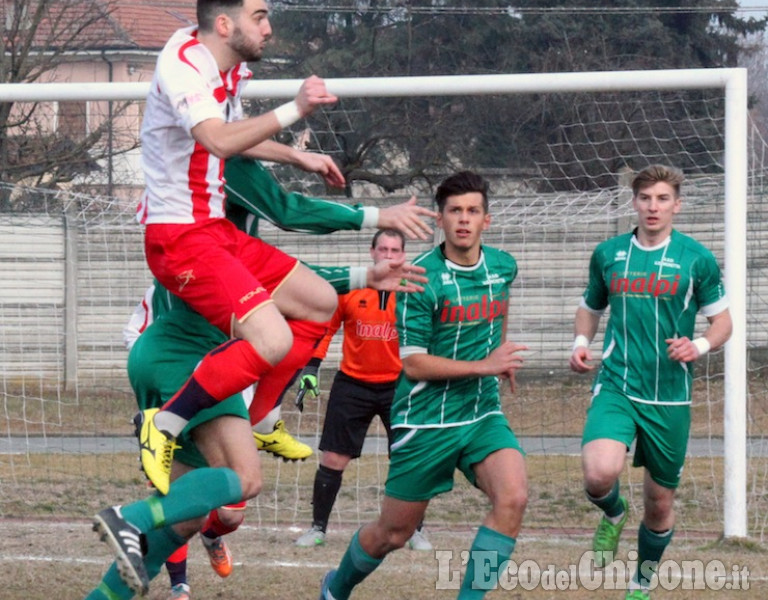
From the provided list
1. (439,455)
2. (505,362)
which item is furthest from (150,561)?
(505,362)

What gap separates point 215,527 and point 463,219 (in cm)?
207

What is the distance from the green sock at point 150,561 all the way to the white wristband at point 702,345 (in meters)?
2.60

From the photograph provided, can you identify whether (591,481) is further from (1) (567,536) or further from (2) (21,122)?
(2) (21,122)

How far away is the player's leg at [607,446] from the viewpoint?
6.25 m

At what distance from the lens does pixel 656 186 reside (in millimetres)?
6465

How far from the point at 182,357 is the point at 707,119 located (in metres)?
5.70

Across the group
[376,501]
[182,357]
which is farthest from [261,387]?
[376,501]

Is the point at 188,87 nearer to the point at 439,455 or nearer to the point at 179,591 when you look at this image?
the point at 439,455

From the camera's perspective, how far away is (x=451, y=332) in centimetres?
578

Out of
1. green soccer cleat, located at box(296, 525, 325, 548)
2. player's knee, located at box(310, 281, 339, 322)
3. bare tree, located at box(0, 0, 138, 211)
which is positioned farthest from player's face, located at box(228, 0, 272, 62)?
bare tree, located at box(0, 0, 138, 211)

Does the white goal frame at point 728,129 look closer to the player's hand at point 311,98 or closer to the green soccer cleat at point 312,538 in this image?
the green soccer cleat at point 312,538

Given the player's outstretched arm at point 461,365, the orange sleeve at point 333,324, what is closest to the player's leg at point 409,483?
the player's outstretched arm at point 461,365

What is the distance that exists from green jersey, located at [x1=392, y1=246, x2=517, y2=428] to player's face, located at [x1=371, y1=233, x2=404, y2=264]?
7.06ft

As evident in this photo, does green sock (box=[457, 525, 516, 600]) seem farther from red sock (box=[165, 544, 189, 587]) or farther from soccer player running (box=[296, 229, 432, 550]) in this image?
soccer player running (box=[296, 229, 432, 550])
